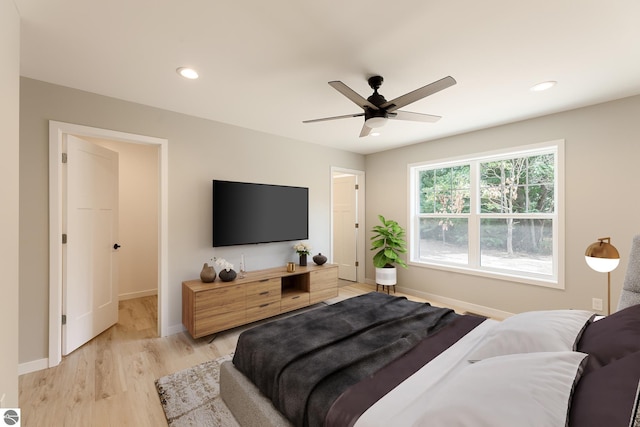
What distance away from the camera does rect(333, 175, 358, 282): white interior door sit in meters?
5.24

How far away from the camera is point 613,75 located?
226 centimetres

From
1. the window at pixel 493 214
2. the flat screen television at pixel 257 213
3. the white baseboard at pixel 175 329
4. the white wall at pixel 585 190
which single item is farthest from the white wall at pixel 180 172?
the white wall at pixel 585 190

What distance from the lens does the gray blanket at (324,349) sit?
Result: 122 centimetres

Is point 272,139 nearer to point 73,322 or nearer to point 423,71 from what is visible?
point 423,71

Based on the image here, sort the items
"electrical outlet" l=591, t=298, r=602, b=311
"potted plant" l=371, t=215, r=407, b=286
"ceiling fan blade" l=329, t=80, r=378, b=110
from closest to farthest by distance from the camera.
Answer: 1. "ceiling fan blade" l=329, t=80, r=378, b=110
2. "electrical outlet" l=591, t=298, r=602, b=311
3. "potted plant" l=371, t=215, r=407, b=286

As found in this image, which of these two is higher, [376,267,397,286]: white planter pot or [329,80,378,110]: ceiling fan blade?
[329,80,378,110]: ceiling fan blade

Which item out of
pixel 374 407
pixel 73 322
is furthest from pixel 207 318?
pixel 374 407

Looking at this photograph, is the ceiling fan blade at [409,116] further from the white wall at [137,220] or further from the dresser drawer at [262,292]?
the white wall at [137,220]

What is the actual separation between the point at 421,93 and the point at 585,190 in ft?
8.24

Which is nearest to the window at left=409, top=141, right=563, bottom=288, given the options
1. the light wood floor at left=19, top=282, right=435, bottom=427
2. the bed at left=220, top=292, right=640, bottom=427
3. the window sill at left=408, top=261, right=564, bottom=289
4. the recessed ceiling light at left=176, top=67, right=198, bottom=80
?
the window sill at left=408, top=261, right=564, bottom=289

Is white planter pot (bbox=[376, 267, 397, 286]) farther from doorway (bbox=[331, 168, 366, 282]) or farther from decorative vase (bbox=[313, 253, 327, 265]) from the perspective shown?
decorative vase (bbox=[313, 253, 327, 265])

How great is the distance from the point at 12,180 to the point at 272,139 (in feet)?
8.98

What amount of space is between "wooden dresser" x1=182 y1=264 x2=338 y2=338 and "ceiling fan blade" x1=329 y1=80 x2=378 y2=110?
2.24m

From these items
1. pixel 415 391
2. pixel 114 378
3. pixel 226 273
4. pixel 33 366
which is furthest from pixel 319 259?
pixel 33 366
